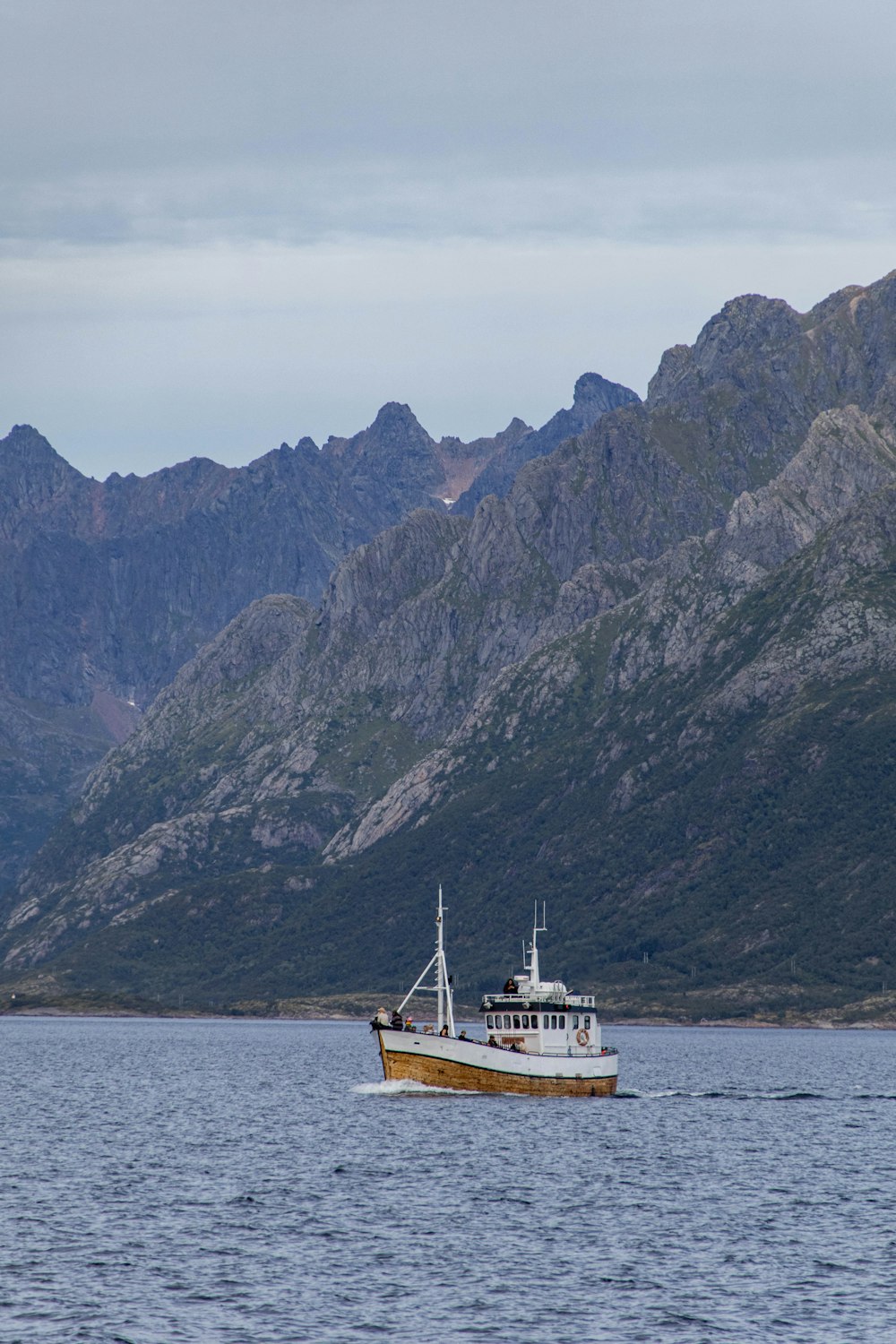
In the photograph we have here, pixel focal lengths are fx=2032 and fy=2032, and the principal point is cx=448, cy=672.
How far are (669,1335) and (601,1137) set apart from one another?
8962cm

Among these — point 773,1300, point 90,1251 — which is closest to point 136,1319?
point 90,1251

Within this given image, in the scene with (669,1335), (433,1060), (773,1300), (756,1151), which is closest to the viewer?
(669,1335)

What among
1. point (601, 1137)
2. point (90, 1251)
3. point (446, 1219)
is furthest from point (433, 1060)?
point (90, 1251)

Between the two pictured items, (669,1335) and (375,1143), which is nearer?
(669,1335)

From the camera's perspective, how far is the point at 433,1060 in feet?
655

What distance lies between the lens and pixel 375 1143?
564ft

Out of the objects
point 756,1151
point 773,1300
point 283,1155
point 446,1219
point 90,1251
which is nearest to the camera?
point 773,1300

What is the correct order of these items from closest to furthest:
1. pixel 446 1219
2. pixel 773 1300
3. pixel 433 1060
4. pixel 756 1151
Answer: pixel 773 1300, pixel 446 1219, pixel 756 1151, pixel 433 1060

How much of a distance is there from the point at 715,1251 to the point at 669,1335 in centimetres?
2418

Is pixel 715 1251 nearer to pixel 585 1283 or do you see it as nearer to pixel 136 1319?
pixel 585 1283

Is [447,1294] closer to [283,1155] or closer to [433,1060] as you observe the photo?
[283,1155]

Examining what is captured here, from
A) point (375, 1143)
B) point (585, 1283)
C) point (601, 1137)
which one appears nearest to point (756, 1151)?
point (601, 1137)

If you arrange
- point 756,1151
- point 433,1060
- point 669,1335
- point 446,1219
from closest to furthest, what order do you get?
point 669,1335 → point 446,1219 → point 756,1151 → point 433,1060

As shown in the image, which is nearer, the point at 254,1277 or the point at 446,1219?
the point at 254,1277
